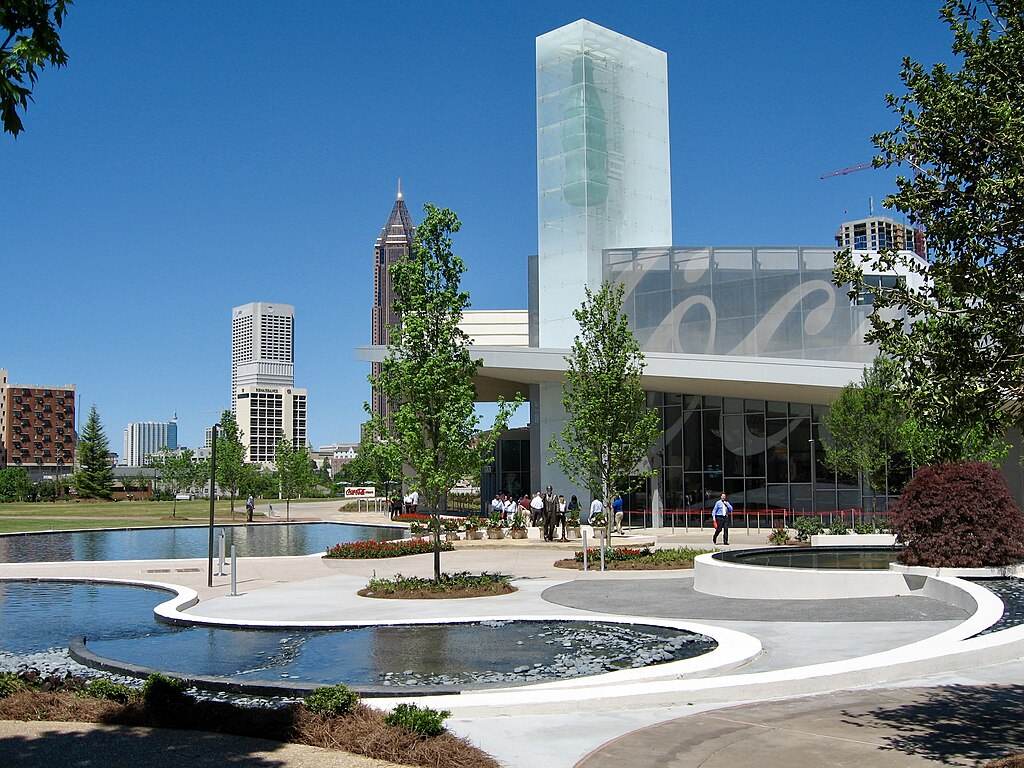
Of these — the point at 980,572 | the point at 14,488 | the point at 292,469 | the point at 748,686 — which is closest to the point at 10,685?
the point at 748,686

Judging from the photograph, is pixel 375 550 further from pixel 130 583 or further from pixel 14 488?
pixel 14 488

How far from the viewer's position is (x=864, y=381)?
33906 mm

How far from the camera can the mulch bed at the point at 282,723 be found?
23.4 feet

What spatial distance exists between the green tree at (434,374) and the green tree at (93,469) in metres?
85.3

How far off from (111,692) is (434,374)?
10.2 m

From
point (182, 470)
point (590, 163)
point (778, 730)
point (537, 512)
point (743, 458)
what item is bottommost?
point (778, 730)

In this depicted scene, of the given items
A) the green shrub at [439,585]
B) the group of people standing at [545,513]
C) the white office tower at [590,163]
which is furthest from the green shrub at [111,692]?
the white office tower at [590,163]

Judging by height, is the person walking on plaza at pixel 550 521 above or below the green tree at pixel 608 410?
below

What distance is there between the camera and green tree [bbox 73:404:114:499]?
312 feet

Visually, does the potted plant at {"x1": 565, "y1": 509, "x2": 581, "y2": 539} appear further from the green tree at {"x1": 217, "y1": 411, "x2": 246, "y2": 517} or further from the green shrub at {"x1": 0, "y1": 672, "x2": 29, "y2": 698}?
the green tree at {"x1": 217, "y1": 411, "x2": 246, "y2": 517}

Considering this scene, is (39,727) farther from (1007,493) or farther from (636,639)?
(1007,493)

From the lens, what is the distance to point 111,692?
912cm

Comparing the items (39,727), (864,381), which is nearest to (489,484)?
(864,381)

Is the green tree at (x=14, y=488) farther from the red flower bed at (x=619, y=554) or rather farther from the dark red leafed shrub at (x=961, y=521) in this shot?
the dark red leafed shrub at (x=961, y=521)
